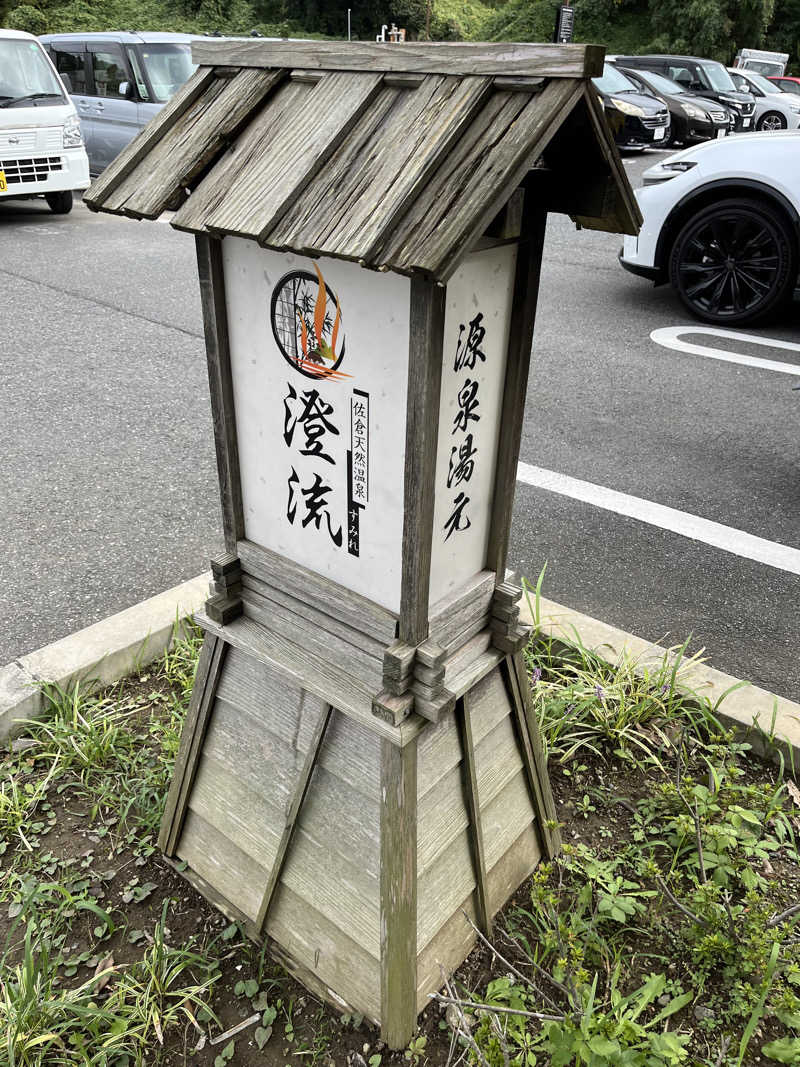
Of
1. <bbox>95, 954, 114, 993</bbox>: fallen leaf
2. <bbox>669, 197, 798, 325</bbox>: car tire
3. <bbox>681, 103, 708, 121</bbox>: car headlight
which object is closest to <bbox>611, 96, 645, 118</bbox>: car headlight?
<bbox>681, 103, 708, 121</bbox>: car headlight

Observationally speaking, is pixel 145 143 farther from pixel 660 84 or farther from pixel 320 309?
pixel 660 84

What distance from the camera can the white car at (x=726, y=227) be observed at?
209 inches

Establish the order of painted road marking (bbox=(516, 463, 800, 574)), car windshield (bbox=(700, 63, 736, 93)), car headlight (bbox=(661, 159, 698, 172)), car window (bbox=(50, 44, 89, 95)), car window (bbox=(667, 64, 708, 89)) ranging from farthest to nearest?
car window (bbox=(667, 64, 708, 89))
car windshield (bbox=(700, 63, 736, 93))
car window (bbox=(50, 44, 89, 95))
car headlight (bbox=(661, 159, 698, 172))
painted road marking (bbox=(516, 463, 800, 574))

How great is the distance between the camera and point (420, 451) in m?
1.24

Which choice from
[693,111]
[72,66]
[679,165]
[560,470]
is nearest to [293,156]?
[560,470]

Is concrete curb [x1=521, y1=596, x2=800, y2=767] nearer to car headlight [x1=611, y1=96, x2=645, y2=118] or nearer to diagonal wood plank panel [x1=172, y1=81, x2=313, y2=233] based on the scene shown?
diagonal wood plank panel [x1=172, y1=81, x2=313, y2=233]

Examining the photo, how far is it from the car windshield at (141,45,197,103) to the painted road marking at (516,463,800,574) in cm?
826

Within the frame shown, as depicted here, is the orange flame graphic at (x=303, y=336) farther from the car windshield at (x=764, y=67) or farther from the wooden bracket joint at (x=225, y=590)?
the car windshield at (x=764, y=67)

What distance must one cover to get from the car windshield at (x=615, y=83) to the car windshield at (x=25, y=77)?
8006 mm

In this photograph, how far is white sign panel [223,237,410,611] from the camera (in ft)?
4.08

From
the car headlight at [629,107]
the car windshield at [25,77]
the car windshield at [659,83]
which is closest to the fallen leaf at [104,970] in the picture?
the car windshield at [25,77]

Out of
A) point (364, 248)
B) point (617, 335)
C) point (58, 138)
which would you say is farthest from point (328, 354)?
point (58, 138)

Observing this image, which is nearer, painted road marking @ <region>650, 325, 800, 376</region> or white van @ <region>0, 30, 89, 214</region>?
painted road marking @ <region>650, 325, 800, 376</region>

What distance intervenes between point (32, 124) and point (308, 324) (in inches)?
328
